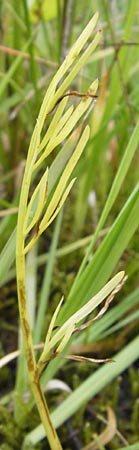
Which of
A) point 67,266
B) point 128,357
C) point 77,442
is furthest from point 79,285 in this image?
point 67,266

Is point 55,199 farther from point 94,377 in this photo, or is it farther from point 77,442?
point 77,442

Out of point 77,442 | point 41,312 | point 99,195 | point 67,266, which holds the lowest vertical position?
point 77,442

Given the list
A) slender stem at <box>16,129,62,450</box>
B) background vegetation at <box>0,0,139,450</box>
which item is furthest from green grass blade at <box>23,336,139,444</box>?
slender stem at <box>16,129,62,450</box>

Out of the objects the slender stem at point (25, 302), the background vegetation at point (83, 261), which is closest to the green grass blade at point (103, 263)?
the background vegetation at point (83, 261)

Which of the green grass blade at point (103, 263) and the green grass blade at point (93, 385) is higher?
the green grass blade at point (103, 263)

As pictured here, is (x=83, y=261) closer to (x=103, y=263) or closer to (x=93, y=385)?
(x=103, y=263)

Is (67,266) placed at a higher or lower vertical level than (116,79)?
lower

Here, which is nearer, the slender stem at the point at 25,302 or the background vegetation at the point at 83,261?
the slender stem at the point at 25,302

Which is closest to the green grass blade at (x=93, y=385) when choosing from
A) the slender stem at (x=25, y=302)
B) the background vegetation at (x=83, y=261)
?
the background vegetation at (x=83, y=261)

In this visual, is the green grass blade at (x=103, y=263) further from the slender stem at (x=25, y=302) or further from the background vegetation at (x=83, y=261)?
the slender stem at (x=25, y=302)
